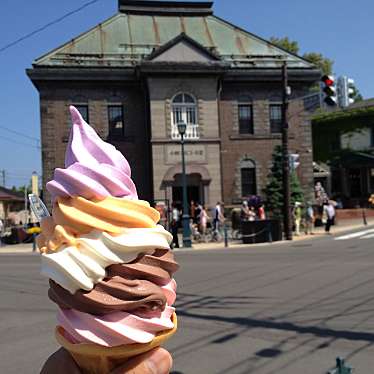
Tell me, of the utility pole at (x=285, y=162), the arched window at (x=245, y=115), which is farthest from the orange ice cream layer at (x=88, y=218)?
the arched window at (x=245, y=115)

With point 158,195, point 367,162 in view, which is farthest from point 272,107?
point 367,162

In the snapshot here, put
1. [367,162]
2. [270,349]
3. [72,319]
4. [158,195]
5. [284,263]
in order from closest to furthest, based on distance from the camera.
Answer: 1. [72,319]
2. [270,349]
3. [284,263]
4. [158,195]
5. [367,162]

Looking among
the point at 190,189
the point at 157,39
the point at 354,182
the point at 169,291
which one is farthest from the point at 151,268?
the point at 354,182

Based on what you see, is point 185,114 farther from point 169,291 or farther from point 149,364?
point 149,364

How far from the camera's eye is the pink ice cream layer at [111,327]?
2.48m

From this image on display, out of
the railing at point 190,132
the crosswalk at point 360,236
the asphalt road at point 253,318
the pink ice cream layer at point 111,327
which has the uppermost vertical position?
the railing at point 190,132

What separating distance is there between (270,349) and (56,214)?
12.2ft

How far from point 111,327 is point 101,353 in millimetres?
140

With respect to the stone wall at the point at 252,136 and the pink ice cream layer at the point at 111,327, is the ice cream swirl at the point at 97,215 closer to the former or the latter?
the pink ice cream layer at the point at 111,327

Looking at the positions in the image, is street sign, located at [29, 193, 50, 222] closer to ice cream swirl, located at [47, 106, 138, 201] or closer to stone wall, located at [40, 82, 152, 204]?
ice cream swirl, located at [47, 106, 138, 201]

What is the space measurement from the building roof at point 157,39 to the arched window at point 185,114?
3230 mm

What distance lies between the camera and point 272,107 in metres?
31.8

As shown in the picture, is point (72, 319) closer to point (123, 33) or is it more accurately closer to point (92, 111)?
point (92, 111)

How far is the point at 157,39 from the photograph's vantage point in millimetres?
32312
